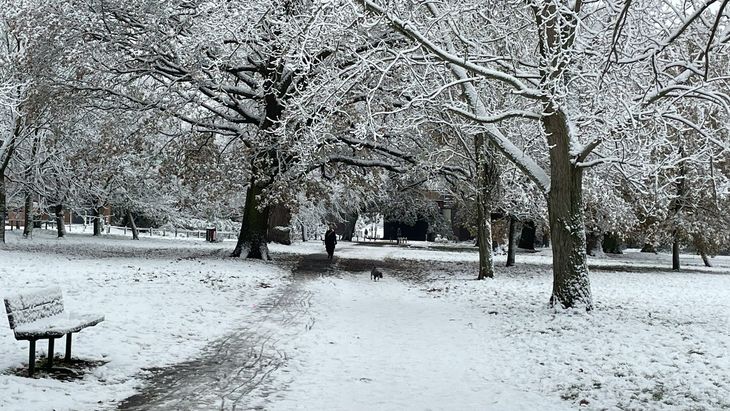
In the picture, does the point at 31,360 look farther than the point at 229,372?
No

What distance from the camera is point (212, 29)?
51.8 ft

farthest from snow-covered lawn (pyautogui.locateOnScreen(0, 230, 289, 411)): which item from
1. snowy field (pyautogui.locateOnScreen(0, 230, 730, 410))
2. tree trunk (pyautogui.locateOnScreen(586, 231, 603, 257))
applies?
tree trunk (pyautogui.locateOnScreen(586, 231, 603, 257))

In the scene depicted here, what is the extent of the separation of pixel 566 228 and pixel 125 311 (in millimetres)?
8743

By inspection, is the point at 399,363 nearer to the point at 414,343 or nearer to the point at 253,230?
the point at 414,343

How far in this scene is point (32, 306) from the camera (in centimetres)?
712

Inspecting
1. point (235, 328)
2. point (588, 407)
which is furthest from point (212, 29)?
point (588, 407)

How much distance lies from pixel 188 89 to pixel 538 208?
13.5 metres

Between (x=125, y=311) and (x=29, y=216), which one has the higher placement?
(x=29, y=216)

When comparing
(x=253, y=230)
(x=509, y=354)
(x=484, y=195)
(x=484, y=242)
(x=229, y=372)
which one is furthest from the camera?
(x=253, y=230)

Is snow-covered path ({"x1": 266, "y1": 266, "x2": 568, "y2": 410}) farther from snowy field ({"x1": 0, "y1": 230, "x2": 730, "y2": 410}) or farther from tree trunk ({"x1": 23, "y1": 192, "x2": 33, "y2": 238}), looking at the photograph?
tree trunk ({"x1": 23, "y1": 192, "x2": 33, "y2": 238})

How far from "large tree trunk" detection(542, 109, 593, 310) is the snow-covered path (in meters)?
1.95

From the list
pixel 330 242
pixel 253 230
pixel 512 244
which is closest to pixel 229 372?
pixel 253 230

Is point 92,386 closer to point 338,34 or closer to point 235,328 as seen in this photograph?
point 235,328

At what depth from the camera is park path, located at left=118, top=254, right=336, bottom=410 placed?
633 centimetres
